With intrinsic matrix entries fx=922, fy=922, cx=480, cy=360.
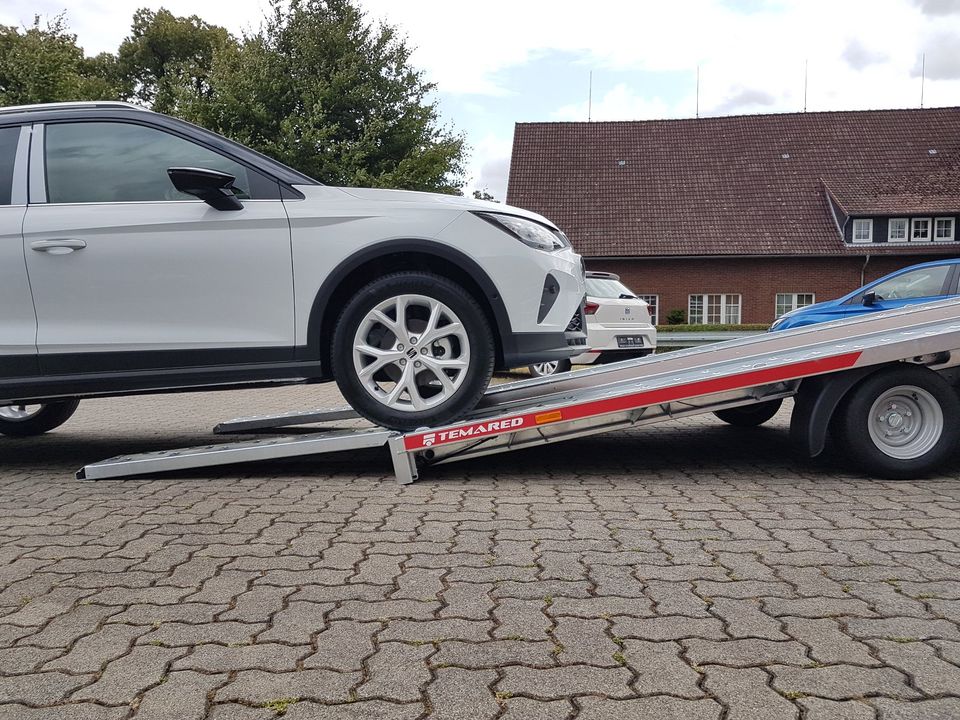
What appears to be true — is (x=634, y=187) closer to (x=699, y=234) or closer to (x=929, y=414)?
(x=699, y=234)

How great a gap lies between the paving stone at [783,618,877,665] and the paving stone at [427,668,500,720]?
3.17 ft

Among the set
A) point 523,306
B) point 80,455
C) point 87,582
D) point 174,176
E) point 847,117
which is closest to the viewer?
point 87,582

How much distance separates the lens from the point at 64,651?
277 cm

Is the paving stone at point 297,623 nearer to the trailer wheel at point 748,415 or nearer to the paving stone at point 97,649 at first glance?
the paving stone at point 97,649

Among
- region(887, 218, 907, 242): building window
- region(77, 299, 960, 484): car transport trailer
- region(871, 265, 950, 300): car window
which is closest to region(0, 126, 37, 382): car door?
region(77, 299, 960, 484): car transport trailer

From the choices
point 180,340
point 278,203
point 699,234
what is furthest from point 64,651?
point 699,234

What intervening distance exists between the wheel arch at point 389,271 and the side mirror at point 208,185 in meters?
0.69

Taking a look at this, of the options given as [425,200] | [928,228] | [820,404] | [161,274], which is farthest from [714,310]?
[161,274]

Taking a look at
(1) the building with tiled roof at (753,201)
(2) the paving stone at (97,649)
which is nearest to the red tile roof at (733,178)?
(1) the building with tiled roof at (753,201)

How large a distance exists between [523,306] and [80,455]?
3.64 m

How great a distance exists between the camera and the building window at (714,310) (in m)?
32.3

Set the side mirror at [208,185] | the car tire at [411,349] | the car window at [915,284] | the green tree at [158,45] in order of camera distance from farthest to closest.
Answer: the green tree at [158,45]
the car window at [915,284]
the car tire at [411,349]
the side mirror at [208,185]

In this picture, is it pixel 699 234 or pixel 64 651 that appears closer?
pixel 64 651

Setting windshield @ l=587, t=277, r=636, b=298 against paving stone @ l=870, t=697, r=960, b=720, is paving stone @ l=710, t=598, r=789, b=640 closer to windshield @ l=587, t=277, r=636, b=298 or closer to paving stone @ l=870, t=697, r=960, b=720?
paving stone @ l=870, t=697, r=960, b=720
